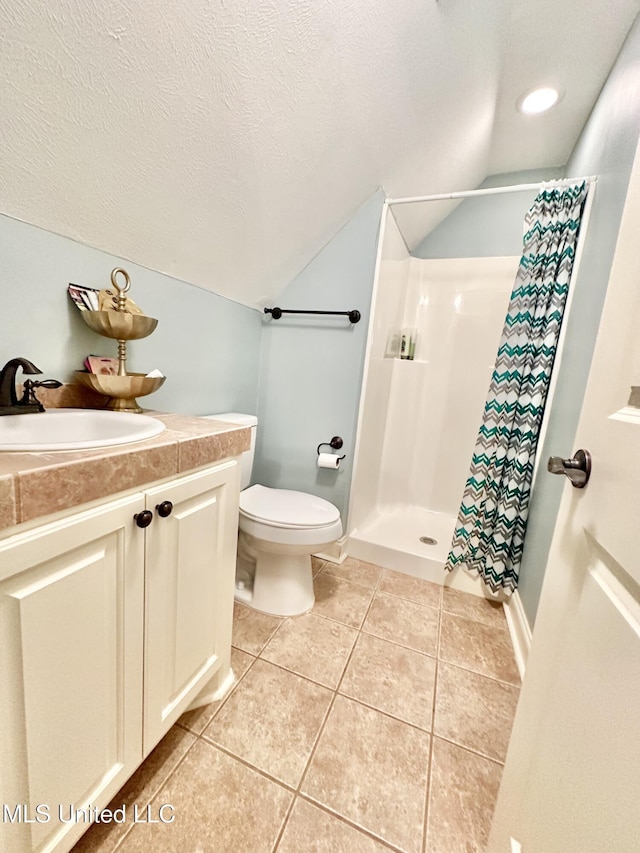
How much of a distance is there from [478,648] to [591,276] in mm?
1454

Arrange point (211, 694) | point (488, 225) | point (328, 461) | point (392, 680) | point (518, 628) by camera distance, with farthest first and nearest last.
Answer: point (488, 225) < point (328, 461) < point (518, 628) < point (392, 680) < point (211, 694)

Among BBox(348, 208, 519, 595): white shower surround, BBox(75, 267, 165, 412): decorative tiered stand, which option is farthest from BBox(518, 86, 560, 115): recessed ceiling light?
BBox(75, 267, 165, 412): decorative tiered stand

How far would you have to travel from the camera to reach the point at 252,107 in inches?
37.5

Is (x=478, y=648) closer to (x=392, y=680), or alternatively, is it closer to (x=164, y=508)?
(x=392, y=680)

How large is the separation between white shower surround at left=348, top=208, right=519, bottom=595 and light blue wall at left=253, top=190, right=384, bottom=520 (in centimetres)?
19

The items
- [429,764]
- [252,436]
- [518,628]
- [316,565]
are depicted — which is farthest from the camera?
[316,565]

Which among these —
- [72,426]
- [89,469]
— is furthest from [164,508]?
[72,426]

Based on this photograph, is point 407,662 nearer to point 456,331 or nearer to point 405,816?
point 405,816

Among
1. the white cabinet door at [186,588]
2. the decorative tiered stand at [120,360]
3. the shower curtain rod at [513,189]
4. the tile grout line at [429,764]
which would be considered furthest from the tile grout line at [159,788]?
the shower curtain rod at [513,189]

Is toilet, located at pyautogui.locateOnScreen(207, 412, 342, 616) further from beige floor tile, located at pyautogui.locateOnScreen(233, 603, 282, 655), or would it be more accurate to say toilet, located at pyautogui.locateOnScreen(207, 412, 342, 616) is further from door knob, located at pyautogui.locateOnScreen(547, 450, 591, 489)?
door knob, located at pyautogui.locateOnScreen(547, 450, 591, 489)

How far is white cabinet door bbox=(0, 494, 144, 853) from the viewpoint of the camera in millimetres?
479

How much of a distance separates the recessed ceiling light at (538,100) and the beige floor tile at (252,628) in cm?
255

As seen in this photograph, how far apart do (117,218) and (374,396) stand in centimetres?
138

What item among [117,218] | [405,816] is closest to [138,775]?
[405,816]
